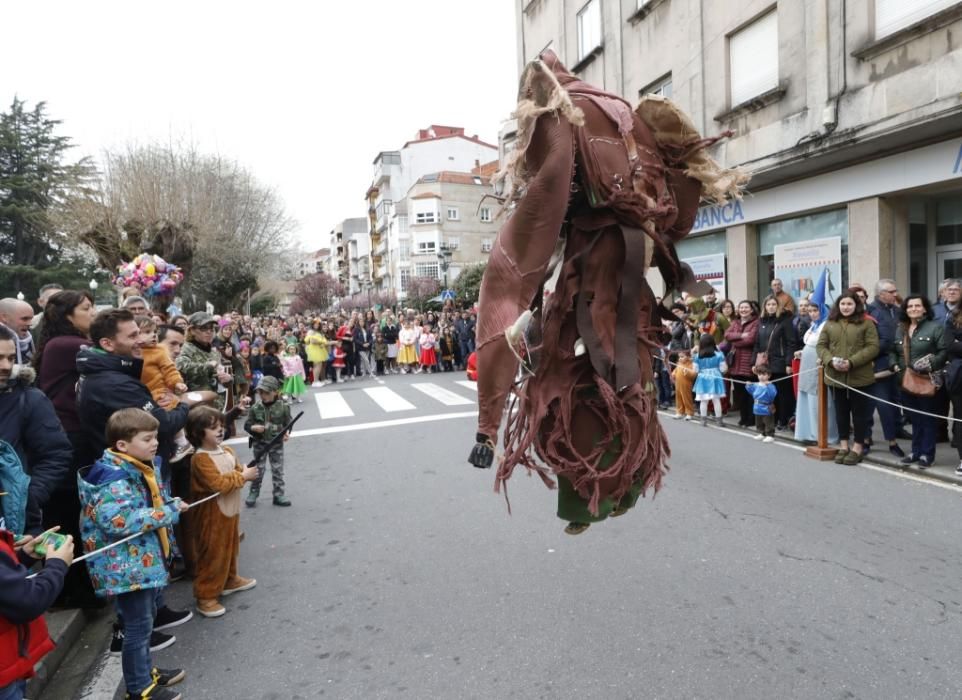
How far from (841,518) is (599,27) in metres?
15.6

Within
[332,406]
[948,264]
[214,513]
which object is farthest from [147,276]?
[948,264]

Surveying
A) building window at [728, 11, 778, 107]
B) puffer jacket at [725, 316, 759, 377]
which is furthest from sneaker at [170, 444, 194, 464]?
building window at [728, 11, 778, 107]

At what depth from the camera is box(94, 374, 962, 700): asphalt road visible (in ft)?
10.1

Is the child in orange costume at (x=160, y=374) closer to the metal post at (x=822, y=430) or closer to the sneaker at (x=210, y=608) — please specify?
the sneaker at (x=210, y=608)

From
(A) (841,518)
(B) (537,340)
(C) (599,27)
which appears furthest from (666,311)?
(C) (599,27)

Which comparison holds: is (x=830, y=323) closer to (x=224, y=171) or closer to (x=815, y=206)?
(x=815, y=206)

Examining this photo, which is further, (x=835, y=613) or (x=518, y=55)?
(x=518, y=55)

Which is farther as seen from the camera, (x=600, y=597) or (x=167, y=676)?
(x=600, y=597)

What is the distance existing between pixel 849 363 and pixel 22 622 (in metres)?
7.82

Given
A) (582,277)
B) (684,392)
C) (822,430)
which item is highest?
(582,277)

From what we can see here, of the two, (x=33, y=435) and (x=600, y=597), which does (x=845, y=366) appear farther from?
(x=33, y=435)

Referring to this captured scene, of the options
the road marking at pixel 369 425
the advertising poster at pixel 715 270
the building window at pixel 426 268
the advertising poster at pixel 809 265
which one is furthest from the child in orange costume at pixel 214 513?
the building window at pixel 426 268

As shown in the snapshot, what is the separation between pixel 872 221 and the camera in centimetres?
1070

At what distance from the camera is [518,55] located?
2147cm
